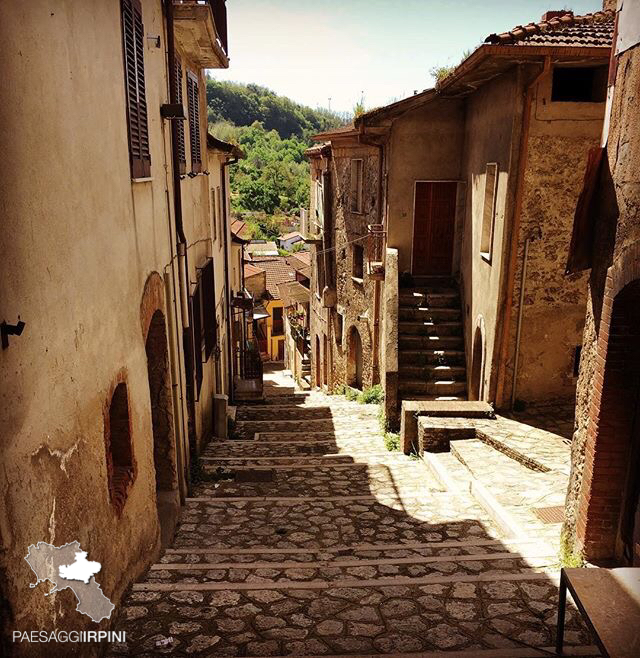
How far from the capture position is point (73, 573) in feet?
11.5

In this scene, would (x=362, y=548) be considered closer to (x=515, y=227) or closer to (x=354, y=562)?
(x=354, y=562)

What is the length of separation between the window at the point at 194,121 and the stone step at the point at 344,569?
654cm

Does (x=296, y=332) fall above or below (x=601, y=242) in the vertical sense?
below

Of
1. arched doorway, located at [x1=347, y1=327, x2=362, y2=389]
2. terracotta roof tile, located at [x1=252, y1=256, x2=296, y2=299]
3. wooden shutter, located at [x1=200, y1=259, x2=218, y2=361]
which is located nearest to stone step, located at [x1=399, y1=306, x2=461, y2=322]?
wooden shutter, located at [x1=200, y1=259, x2=218, y2=361]

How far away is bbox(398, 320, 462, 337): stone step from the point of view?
12.7 m

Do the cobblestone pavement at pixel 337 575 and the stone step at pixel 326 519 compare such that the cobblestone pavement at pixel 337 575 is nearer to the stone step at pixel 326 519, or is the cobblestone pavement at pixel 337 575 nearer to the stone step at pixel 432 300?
the stone step at pixel 326 519

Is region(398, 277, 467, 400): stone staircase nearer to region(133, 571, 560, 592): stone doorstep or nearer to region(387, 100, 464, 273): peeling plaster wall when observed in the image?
region(387, 100, 464, 273): peeling plaster wall

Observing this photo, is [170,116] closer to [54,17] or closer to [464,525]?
[54,17]

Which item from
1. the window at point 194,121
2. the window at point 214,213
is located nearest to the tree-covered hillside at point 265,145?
the window at point 214,213

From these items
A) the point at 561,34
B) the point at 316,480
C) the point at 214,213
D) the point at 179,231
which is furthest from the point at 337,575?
the point at 214,213

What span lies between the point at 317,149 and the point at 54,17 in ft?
59.2

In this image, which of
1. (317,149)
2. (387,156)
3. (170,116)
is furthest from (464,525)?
(317,149)

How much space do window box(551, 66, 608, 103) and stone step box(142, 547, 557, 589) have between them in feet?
23.3

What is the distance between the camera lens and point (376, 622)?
461cm
